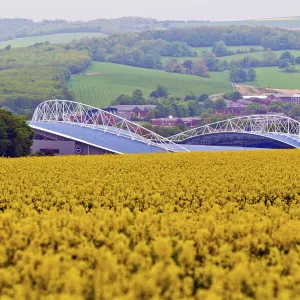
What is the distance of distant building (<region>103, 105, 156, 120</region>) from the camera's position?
520ft

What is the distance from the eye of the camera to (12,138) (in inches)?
2008

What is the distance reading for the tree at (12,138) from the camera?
163ft

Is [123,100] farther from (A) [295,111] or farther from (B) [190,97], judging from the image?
(A) [295,111]

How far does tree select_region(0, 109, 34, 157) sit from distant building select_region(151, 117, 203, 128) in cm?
10098

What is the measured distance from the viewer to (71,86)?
17800cm

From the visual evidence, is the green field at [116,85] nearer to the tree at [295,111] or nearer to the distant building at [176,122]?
the distant building at [176,122]

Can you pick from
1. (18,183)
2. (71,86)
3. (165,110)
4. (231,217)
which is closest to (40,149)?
(18,183)

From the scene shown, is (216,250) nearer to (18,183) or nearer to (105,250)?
(105,250)

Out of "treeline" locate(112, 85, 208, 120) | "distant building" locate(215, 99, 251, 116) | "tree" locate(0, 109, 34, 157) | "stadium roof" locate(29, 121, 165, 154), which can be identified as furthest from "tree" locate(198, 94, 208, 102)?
"tree" locate(0, 109, 34, 157)

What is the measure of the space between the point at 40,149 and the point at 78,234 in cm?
5663

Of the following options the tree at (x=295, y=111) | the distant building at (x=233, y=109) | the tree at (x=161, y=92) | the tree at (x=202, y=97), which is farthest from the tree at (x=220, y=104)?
Answer: the tree at (x=295, y=111)

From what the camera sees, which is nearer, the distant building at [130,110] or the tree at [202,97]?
the distant building at [130,110]

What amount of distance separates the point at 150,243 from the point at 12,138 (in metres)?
43.3

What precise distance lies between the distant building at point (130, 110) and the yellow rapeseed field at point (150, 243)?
14243 centimetres
